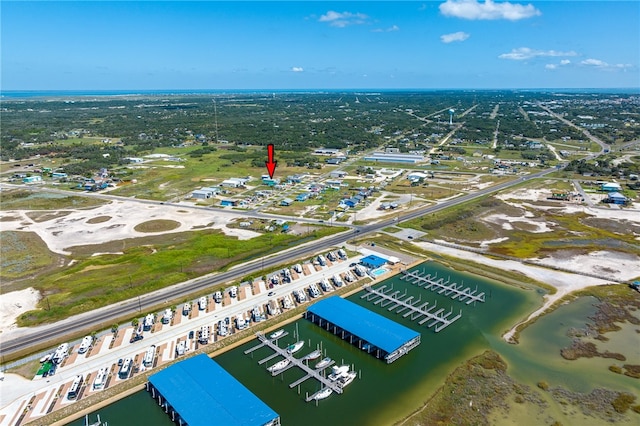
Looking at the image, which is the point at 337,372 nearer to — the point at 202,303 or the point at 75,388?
the point at 202,303

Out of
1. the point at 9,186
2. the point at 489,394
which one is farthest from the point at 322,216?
the point at 9,186

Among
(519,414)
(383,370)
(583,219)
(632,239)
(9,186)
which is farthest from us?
(9,186)

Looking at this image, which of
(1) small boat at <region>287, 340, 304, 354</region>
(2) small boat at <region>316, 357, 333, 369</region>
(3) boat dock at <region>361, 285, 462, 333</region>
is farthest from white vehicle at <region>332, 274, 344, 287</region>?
(2) small boat at <region>316, 357, 333, 369</region>

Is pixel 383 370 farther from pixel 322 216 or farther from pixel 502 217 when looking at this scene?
pixel 502 217

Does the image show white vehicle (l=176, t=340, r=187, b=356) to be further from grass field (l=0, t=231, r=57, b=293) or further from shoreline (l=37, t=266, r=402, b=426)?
grass field (l=0, t=231, r=57, b=293)

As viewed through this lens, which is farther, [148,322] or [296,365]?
[148,322]

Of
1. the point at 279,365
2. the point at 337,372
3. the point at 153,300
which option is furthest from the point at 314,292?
the point at 153,300
